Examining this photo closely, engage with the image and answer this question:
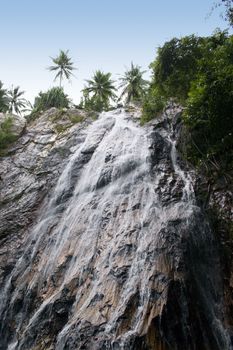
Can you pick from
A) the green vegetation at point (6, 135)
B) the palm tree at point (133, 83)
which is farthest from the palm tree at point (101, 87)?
the green vegetation at point (6, 135)

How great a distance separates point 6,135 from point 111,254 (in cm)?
1222

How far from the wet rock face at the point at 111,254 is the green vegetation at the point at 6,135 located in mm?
3569

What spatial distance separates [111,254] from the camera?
10078mm

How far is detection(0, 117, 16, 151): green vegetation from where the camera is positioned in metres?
19.7

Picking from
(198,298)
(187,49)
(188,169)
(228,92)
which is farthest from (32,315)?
(187,49)

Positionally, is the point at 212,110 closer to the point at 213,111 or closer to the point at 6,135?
the point at 213,111

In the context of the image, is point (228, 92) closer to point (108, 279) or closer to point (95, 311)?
point (108, 279)

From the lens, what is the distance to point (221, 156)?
13.8m

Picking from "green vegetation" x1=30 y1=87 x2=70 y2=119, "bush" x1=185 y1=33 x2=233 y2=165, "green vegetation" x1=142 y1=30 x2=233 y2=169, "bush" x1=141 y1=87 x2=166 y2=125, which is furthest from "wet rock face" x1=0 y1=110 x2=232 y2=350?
"green vegetation" x1=30 y1=87 x2=70 y2=119

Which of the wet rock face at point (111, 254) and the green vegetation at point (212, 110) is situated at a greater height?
the green vegetation at point (212, 110)

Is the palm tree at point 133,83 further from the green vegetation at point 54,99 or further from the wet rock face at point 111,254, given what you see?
the wet rock face at point 111,254

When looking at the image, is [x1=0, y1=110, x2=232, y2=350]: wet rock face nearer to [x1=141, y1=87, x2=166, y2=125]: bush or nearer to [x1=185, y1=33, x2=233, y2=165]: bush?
[x1=185, y1=33, x2=233, y2=165]: bush

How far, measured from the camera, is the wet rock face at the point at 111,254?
8211mm

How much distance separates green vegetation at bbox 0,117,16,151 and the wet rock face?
141 inches
